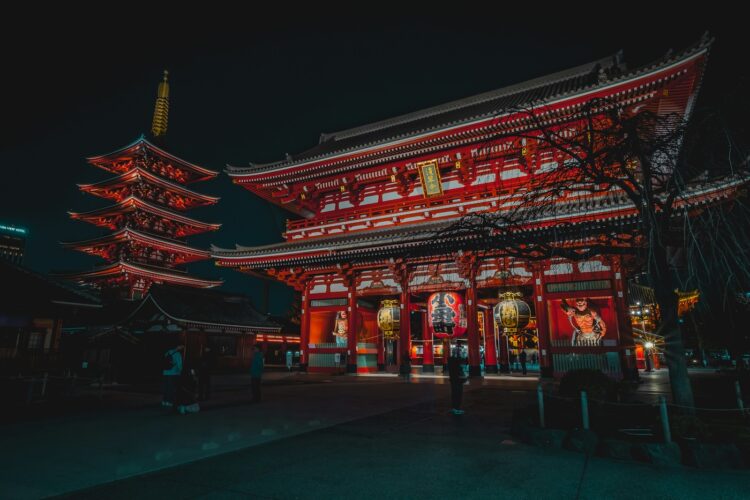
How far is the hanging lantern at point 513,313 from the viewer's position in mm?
16016

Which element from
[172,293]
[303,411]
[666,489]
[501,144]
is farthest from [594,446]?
[172,293]

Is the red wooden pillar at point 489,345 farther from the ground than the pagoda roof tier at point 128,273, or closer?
closer

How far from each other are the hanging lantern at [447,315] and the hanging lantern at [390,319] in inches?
67.8

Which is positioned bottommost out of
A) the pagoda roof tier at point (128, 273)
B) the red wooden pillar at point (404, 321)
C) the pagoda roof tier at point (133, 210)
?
the red wooden pillar at point (404, 321)

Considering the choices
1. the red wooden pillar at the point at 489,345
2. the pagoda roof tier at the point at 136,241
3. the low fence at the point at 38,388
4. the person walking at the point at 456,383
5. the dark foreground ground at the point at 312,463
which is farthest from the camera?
the pagoda roof tier at the point at 136,241

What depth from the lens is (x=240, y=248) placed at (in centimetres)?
2169

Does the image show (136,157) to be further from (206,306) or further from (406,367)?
(406,367)

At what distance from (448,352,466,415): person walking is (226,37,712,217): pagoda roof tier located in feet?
21.9

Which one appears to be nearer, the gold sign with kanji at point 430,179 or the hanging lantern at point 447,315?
the hanging lantern at point 447,315

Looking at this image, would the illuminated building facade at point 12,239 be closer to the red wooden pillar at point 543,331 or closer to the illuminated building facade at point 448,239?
the illuminated building facade at point 448,239

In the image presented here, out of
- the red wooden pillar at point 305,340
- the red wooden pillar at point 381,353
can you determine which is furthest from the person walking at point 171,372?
the red wooden pillar at point 381,353

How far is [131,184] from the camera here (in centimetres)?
3619

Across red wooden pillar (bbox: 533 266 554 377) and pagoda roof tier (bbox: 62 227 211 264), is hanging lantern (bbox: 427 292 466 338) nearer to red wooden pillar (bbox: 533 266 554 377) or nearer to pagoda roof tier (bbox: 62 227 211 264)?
red wooden pillar (bbox: 533 266 554 377)

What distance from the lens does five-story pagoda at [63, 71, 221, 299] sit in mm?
33812
